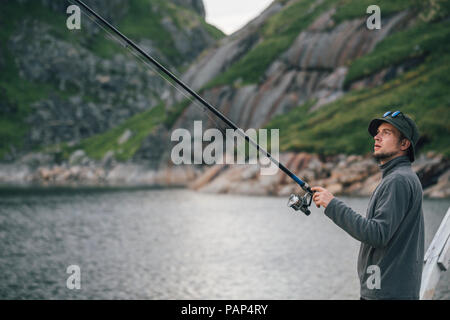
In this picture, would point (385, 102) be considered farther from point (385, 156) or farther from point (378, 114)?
point (385, 156)

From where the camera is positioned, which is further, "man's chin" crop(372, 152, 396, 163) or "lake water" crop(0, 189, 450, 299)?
"lake water" crop(0, 189, 450, 299)

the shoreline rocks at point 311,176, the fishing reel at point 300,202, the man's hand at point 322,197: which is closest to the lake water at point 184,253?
the shoreline rocks at point 311,176

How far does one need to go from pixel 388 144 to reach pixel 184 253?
2676cm

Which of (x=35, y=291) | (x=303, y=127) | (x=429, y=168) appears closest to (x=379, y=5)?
(x=303, y=127)

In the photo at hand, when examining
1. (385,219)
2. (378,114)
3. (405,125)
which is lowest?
(385,219)

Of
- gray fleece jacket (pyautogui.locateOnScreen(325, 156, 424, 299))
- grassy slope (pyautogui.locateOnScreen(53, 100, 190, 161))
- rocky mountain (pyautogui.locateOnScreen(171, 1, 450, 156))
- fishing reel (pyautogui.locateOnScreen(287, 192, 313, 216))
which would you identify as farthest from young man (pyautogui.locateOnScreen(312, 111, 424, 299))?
grassy slope (pyautogui.locateOnScreen(53, 100, 190, 161))

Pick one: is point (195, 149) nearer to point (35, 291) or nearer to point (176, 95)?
point (176, 95)

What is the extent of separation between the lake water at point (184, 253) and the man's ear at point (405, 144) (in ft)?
47.9

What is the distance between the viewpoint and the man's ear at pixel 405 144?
18.9 ft

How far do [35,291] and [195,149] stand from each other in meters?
92.3

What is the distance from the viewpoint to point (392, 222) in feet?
17.2

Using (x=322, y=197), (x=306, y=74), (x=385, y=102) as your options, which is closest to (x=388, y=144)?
(x=322, y=197)

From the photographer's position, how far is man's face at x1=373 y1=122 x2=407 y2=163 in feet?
18.9

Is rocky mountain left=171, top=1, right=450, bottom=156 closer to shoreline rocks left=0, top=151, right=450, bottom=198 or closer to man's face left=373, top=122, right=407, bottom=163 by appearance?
shoreline rocks left=0, top=151, right=450, bottom=198
